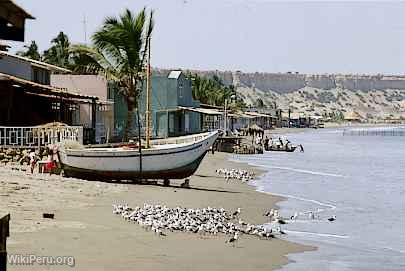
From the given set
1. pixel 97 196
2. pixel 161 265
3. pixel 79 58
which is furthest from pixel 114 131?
pixel 161 265

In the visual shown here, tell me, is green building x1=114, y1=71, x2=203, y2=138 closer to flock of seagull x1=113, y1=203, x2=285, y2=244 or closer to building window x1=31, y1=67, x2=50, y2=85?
building window x1=31, y1=67, x2=50, y2=85

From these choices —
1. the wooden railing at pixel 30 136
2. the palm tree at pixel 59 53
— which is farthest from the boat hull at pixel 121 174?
the palm tree at pixel 59 53

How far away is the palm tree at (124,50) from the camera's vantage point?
36.5m

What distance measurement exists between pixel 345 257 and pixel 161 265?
14.3 ft

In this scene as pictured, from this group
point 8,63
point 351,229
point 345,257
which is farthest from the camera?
point 8,63

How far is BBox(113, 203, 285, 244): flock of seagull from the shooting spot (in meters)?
15.3

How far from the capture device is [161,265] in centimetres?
1174

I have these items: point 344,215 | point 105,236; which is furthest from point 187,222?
point 344,215

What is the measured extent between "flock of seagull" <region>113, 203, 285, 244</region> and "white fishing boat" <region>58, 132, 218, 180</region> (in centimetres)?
616

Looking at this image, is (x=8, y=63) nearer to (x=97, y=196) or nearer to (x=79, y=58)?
(x=79, y=58)

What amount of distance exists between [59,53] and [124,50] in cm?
2923

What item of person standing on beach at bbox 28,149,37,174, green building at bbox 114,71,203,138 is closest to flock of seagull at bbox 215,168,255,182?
person standing on beach at bbox 28,149,37,174

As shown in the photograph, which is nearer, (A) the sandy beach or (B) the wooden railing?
(A) the sandy beach

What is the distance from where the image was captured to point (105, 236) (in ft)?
44.8
